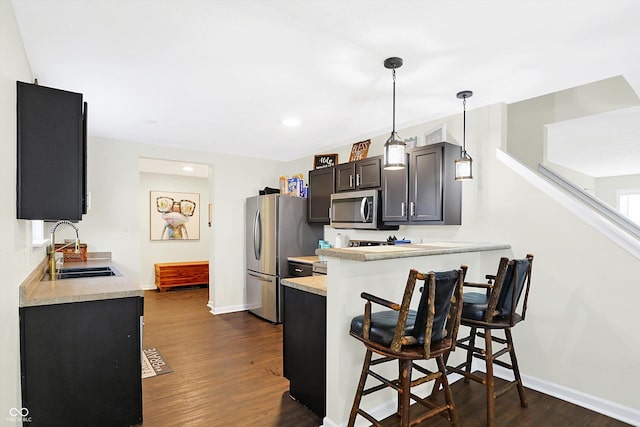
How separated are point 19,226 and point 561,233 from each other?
3.61m

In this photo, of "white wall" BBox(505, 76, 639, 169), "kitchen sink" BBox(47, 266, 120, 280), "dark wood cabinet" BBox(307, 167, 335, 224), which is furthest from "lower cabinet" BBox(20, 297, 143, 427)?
"white wall" BBox(505, 76, 639, 169)

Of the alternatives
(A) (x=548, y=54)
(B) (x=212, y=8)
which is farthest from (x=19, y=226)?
(A) (x=548, y=54)

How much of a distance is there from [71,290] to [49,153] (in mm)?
848

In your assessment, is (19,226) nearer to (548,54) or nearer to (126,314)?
(126,314)

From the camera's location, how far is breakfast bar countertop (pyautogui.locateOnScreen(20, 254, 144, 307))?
6.36 feet

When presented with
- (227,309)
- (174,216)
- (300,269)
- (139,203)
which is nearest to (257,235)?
(300,269)

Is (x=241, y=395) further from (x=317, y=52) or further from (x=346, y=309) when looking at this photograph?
(x=317, y=52)

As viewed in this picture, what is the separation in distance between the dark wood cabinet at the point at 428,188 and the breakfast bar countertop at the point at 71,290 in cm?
240

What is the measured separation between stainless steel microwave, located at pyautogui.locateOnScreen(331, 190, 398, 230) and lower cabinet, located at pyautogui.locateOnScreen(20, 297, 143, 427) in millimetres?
2386

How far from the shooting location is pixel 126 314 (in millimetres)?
2141

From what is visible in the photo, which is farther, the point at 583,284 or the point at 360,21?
the point at 583,284

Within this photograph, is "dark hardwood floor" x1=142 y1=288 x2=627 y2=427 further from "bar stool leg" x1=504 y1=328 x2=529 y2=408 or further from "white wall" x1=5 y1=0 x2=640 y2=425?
"white wall" x1=5 y1=0 x2=640 y2=425

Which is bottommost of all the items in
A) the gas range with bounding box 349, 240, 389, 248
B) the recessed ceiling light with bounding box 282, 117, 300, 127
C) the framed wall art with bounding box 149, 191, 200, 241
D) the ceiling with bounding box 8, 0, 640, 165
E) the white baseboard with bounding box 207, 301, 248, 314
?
the white baseboard with bounding box 207, 301, 248, 314

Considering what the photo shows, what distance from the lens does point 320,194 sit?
4.69 m
